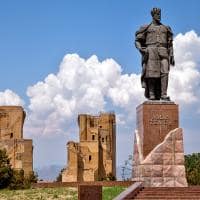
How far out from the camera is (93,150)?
80188 mm

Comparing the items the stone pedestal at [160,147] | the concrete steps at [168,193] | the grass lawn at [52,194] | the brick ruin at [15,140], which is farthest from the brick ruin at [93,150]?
the concrete steps at [168,193]

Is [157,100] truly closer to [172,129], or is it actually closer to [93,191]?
[172,129]

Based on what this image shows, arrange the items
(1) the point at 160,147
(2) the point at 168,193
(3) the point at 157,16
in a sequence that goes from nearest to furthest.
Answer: (2) the point at 168,193 < (1) the point at 160,147 < (3) the point at 157,16

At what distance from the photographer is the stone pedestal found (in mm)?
18531

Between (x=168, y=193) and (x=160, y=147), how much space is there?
89.0 inches

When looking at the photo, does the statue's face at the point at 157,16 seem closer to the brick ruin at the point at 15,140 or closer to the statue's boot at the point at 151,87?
the statue's boot at the point at 151,87

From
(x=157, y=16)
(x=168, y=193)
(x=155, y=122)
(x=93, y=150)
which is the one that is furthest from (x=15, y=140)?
(x=168, y=193)

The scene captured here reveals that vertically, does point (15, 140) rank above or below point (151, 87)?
above

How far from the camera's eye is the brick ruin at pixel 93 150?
75875mm

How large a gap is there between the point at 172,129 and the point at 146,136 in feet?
2.49

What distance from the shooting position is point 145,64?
19.8 metres

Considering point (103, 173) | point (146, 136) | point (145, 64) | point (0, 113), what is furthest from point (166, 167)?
point (103, 173)

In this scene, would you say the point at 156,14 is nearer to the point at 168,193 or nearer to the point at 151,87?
the point at 151,87

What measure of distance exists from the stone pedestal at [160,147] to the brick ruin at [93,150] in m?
56.3
